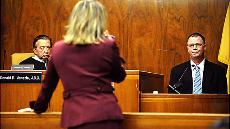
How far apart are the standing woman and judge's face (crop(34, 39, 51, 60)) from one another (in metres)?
2.47

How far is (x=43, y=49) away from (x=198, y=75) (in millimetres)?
1751

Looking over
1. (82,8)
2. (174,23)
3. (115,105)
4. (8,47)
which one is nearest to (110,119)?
(115,105)

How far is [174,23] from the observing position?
5.54 m

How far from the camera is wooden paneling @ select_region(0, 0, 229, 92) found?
547 centimetres

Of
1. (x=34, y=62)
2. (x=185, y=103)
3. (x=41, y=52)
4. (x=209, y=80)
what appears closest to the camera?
(x=185, y=103)

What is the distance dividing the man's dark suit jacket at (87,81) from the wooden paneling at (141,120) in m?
0.32

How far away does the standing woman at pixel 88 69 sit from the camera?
2.31m

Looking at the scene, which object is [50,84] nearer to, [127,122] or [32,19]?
[127,122]

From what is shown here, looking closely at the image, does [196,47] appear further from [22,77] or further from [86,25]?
[86,25]

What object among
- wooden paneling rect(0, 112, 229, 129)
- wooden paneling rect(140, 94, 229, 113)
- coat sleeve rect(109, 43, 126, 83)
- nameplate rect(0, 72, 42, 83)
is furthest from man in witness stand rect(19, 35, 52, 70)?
coat sleeve rect(109, 43, 126, 83)

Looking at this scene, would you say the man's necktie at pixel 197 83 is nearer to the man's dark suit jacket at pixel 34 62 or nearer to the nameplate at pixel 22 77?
the man's dark suit jacket at pixel 34 62

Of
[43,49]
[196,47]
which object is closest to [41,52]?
[43,49]

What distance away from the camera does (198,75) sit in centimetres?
461

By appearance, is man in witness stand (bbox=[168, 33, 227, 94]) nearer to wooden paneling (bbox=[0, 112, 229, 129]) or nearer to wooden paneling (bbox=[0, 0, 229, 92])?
wooden paneling (bbox=[0, 0, 229, 92])
